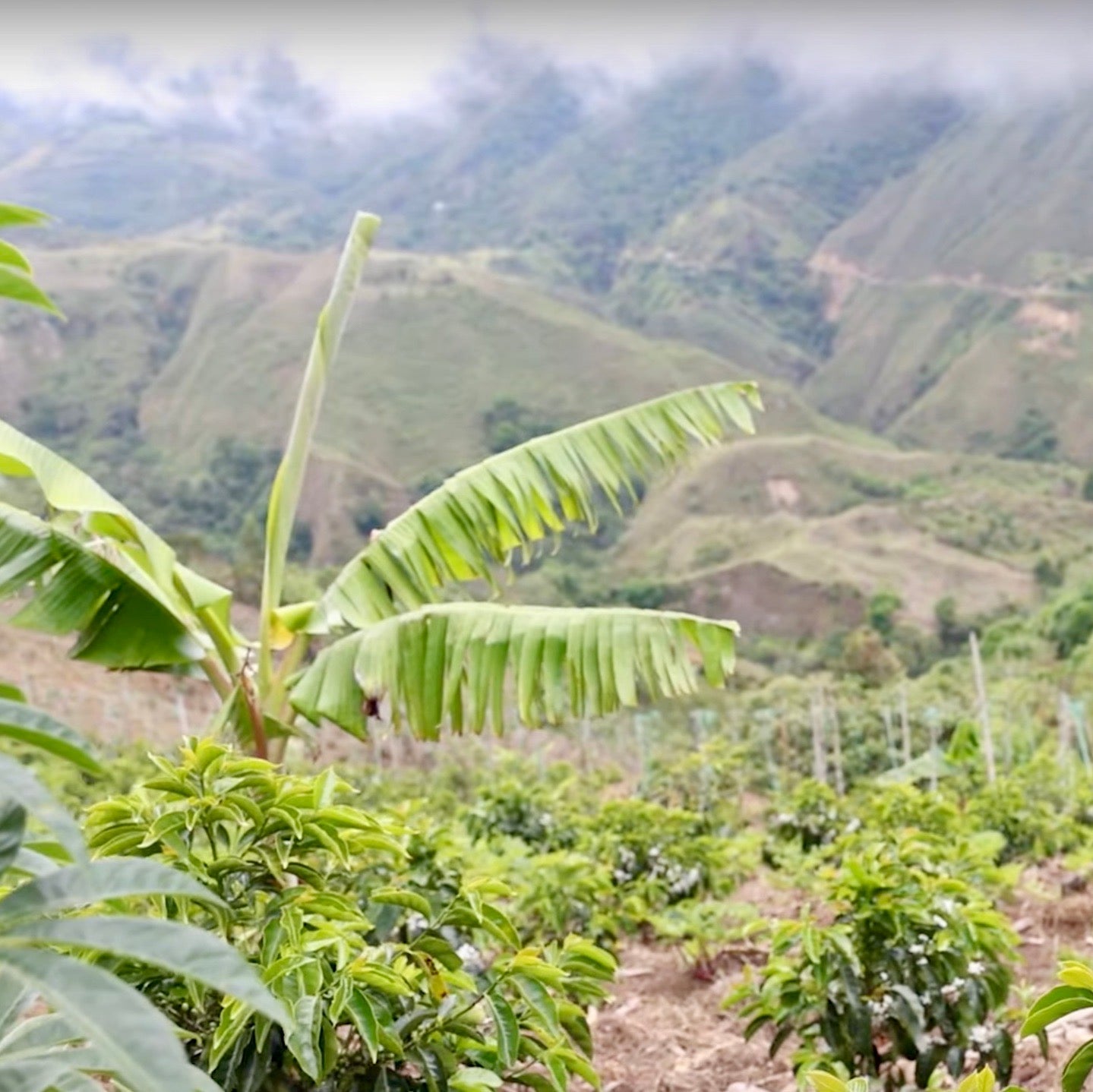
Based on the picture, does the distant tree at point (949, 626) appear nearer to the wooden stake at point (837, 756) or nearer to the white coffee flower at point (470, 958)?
the wooden stake at point (837, 756)

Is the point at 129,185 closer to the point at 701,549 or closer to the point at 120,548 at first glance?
the point at 701,549

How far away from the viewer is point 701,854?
5438 millimetres

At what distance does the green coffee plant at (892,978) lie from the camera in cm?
269

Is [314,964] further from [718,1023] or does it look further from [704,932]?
[704,932]

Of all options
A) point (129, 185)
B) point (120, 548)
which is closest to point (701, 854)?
point (120, 548)

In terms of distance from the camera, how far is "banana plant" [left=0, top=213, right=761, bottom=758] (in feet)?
10.0

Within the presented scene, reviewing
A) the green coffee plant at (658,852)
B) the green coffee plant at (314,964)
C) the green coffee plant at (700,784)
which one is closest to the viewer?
the green coffee plant at (314,964)

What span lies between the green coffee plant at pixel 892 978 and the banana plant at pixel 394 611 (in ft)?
2.21

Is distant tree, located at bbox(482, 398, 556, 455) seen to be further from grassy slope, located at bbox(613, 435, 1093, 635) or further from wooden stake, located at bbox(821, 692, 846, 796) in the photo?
wooden stake, located at bbox(821, 692, 846, 796)

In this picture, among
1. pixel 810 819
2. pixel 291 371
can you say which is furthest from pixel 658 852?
pixel 291 371

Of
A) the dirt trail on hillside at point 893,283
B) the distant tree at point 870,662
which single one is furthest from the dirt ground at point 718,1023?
the dirt trail on hillside at point 893,283

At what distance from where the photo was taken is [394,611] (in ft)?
12.2

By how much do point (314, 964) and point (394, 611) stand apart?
2.03m

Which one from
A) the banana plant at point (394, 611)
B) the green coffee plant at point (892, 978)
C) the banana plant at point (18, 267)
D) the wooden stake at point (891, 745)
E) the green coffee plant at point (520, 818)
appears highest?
the banana plant at point (18, 267)
